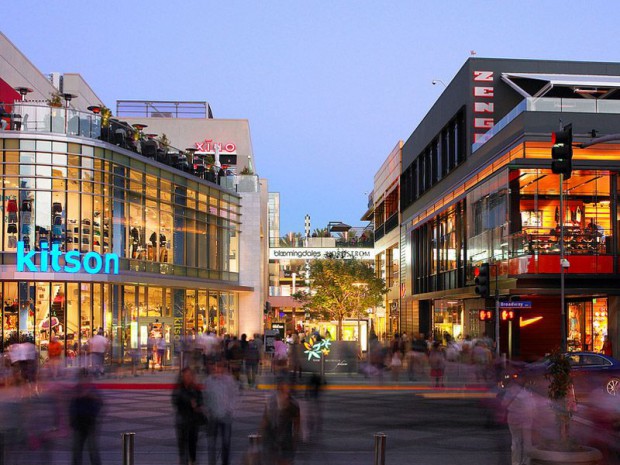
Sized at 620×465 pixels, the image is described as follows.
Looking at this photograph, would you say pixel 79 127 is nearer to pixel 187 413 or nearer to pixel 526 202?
pixel 526 202

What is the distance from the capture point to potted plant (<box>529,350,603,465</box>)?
14773mm

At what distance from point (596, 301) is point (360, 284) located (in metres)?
29.3

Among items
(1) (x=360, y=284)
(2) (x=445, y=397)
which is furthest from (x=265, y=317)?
(2) (x=445, y=397)

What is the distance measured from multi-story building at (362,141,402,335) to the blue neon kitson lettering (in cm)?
3495

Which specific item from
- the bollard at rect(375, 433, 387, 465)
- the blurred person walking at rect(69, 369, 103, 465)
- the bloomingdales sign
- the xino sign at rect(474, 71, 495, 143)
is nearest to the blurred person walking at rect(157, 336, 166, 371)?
the xino sign at rect(474, 71, 495, 143)

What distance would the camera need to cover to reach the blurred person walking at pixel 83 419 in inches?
504

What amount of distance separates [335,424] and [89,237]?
65.7ft

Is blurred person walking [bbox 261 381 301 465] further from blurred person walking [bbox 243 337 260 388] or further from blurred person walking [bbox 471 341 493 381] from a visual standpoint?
blurred person walking [bbox 243 337 260 388]

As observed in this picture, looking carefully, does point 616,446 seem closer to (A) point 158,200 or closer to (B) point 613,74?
(A) point 158,200

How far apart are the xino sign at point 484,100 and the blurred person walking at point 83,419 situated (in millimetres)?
33490

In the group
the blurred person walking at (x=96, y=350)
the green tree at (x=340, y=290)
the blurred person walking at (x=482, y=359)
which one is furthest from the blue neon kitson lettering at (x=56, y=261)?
the green tree at (x=340, y=290)

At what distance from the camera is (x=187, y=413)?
12844mm

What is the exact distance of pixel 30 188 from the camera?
Result: 35656 millimetres

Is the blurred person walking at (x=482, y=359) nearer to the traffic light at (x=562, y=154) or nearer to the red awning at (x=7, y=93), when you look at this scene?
the traffic light at (x=562, y=154)
